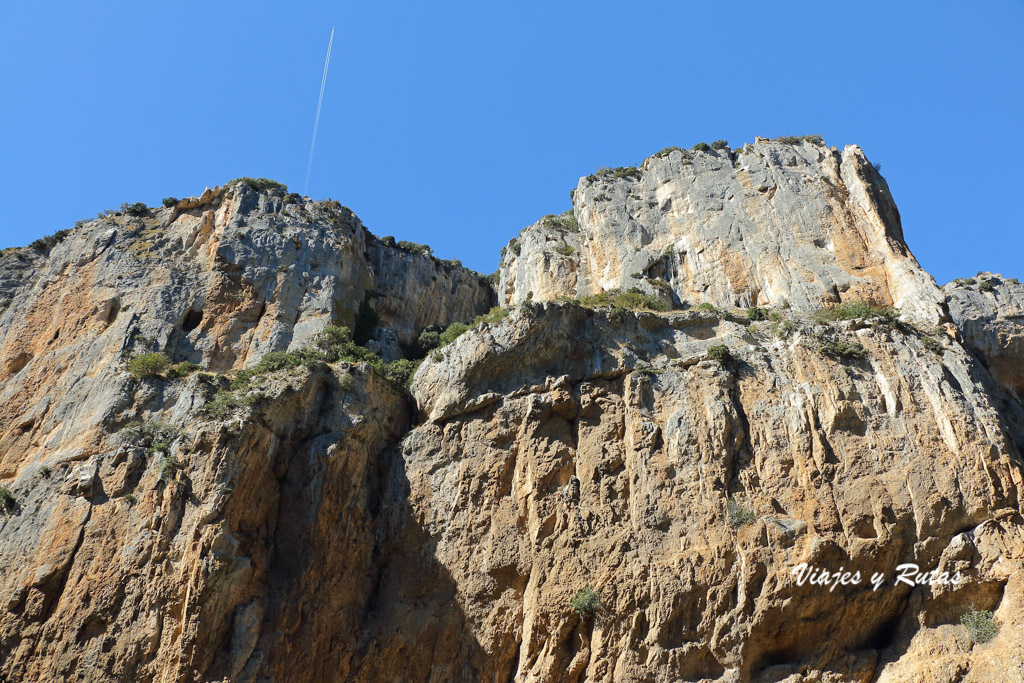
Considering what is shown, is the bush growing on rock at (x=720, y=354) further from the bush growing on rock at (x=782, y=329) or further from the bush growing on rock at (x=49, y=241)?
the bush growing on rock at (x=49, y=241)

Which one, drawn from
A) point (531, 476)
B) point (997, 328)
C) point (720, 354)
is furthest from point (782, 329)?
point (531, 476)

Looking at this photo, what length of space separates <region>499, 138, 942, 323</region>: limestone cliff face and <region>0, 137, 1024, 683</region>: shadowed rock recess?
0.59 feet

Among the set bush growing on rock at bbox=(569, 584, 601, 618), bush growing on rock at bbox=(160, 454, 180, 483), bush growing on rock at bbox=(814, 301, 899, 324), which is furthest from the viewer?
bush growing on rock at bbox=(814, 301, 899, 324)

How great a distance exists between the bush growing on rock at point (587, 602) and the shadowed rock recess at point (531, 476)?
0.26 feet

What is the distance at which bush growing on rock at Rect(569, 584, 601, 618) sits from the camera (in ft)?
63.4

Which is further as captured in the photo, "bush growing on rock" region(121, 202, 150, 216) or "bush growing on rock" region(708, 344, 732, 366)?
"bush growing on rock" region(121, 202, 150, 216)

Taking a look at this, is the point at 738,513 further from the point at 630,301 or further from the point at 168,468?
the point at 168,468

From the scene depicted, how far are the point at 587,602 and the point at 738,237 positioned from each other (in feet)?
50.0

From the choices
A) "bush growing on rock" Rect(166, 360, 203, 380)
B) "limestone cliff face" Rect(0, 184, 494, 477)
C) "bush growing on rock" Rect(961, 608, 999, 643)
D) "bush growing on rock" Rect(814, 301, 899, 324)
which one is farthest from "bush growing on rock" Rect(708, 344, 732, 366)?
"bush growing on rock" Rect(166, 360, 203, 380)

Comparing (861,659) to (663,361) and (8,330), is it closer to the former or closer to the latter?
(663,361)

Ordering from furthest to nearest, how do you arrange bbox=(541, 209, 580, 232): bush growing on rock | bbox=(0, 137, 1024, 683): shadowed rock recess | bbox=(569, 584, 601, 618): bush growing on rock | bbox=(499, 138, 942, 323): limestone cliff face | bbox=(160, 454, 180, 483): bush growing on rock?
bbox=(541, 209, 580, 232): bush growing on rock, bbox=(499, 138, 942, 323): limestone cliff face, bbox=(160, 454, 180, 483): bush growing on rock, bbox=(569, 584, 601, 618): bush growing on rock, bbox=(0, 137, 1024, 683): shadowed rock recess

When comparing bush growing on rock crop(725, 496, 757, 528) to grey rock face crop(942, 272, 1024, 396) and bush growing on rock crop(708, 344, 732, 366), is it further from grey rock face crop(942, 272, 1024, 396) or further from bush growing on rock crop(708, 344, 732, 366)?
grey rock face crop(942, 272, 1024, 396)

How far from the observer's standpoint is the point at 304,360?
25141 millimetres

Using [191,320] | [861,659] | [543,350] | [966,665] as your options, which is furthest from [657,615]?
[191,320]
